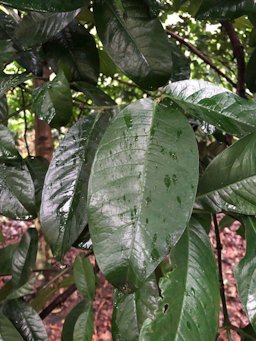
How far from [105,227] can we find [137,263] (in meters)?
0.04

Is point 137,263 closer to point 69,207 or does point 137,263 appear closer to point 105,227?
point 105,227

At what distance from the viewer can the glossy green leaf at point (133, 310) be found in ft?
1.81

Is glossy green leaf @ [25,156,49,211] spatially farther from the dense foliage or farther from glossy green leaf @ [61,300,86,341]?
glossy green leaf @ [61,300,86,341]

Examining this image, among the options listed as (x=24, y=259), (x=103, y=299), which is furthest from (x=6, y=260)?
(x=103, y=299)

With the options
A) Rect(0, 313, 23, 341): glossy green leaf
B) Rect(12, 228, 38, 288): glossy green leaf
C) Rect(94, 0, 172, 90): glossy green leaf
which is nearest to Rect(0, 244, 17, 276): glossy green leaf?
Rect(12, 228, 38, 288): glossy green leaf

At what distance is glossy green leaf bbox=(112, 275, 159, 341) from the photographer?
1.81 ft

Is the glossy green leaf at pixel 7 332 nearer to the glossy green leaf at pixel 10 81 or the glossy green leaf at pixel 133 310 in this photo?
the glossy green leaf at pixel 133 310

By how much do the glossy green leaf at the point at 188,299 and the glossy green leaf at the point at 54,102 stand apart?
0.68 ft

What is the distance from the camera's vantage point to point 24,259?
2.62ft

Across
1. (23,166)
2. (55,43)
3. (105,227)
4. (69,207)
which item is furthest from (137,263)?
(55,43)

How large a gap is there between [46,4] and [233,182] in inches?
11.6

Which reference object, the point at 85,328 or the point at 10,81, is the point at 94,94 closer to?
the point at 10,81

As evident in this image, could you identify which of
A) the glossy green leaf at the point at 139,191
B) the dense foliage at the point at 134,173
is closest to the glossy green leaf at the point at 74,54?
the dense foliage at the point at 134,173

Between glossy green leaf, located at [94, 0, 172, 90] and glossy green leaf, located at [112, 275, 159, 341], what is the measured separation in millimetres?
270
